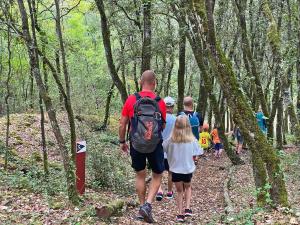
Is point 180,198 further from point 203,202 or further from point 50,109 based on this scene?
point 50,109

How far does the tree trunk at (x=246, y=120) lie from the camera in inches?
240

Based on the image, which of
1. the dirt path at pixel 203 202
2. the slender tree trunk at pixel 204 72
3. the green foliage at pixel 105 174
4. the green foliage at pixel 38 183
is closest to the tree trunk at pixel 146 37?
the slender tree trunk at pixel 204 72

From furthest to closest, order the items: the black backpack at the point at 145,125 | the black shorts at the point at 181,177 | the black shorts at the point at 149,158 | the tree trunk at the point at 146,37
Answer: the tree trunk at the point at 146,37 < the black shorts at the point at 181,177 < the black shorts at the point at 149,158 < the black backpack at the point at 145,125

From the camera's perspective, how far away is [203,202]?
9836 millimetres

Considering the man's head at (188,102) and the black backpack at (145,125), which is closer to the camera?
the black backpack at (145,125)

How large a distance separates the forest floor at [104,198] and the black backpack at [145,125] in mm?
1213

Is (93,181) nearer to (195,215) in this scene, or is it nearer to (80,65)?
(195,215)

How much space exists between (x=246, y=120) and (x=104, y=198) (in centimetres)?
350

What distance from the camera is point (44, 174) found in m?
10.3

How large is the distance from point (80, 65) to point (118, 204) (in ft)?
66.3

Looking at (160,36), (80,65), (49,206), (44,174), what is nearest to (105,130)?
(80,65)

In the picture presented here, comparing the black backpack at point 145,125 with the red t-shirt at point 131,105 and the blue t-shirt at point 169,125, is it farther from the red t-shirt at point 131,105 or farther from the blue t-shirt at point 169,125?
the blue t-shirt at point 169,125

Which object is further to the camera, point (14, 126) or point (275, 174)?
point (14, 126)

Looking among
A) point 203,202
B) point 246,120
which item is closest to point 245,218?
point 246,120
